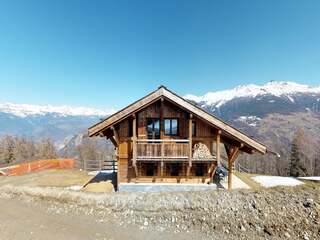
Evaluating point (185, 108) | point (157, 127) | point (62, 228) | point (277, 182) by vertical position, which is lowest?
point (62, 228)

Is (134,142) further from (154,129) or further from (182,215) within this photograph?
(182,215)

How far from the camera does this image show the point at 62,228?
34.6 ft

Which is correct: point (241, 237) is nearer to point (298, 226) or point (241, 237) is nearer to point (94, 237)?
point (298, 226)

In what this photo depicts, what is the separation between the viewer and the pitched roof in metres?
16.1

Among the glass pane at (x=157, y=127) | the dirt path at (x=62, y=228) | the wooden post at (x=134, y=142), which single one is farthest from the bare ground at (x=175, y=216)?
the glass pane at (x=157, y=127)

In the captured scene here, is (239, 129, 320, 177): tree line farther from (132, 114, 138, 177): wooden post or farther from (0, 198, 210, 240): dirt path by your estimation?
(0, 198, 210, 240): dirt path

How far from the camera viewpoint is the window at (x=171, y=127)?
17.5 m

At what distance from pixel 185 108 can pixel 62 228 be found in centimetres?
1034

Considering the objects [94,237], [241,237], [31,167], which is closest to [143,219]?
[94,237]

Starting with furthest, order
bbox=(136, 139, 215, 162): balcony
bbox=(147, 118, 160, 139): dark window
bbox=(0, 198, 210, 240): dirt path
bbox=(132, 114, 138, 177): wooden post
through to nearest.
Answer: bbox=(147, 118, 160, 139): dark window < bbox=(136, 139, 215, 162): balcony < bbox=(132, 114, 138, 177): wooden post < bbox=(0, 198, 210, 240): dirt path

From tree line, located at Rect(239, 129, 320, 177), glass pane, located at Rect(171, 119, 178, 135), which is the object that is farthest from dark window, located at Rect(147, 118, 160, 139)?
tree line, located at Rect(239, 129, 320, 177)

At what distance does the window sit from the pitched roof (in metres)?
1.79

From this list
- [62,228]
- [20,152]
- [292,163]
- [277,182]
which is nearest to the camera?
[62,228]

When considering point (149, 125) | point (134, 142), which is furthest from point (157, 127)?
point (134, 142)
